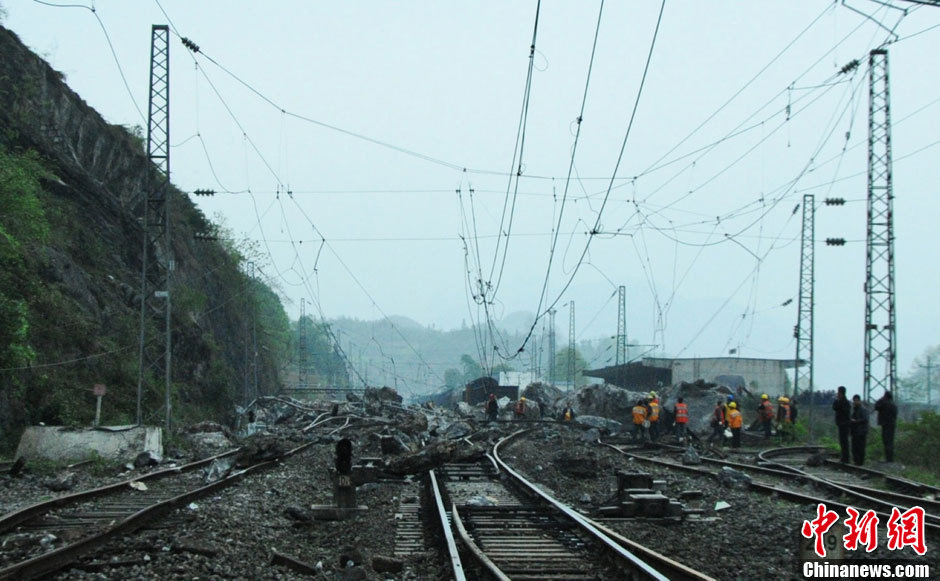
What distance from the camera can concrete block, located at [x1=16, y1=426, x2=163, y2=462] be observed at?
57.1 feet

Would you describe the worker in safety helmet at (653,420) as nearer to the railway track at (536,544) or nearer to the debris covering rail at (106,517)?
the railway track at (536,544)

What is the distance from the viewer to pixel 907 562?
7.20 metres

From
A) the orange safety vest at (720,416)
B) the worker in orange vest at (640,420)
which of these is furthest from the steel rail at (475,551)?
the worker in orange vest at (640,420)

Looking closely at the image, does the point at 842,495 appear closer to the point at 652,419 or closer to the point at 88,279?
the point at 652,419

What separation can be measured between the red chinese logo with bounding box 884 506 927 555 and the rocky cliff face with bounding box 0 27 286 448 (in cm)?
2096

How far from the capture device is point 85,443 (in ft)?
58.7

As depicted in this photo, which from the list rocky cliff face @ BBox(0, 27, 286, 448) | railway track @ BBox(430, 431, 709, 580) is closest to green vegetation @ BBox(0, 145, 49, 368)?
rocky cliff face @ BBox(0, 27, 286, 448)

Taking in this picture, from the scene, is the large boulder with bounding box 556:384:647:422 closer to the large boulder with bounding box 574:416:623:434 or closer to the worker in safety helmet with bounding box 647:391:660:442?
the large boulder with bounding box 574:416:623:434

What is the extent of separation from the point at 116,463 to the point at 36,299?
11.6 metres

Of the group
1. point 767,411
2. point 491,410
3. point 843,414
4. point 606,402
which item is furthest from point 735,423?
point 606,402

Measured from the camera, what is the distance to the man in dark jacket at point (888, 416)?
17781mm

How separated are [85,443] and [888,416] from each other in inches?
721

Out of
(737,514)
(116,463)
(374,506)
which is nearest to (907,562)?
(737,514)

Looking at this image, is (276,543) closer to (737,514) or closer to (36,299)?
(737,514)
